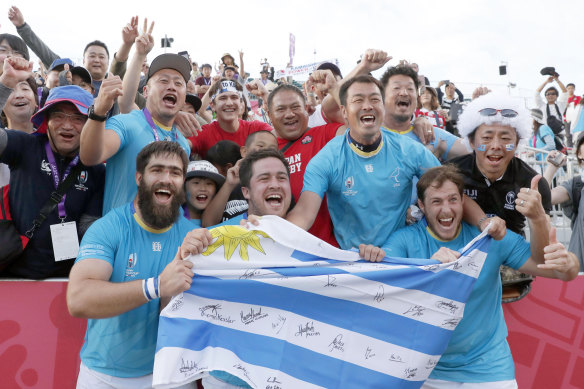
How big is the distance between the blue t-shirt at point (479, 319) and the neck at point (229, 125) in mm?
2755

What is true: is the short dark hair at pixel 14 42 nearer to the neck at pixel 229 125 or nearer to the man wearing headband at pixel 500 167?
the neck at pixel 229 125

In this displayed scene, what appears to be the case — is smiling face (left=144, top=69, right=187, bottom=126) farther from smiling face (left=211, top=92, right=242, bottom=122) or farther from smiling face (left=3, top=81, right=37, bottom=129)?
smiling face (left=3, top=81, right=37, bottom=129)

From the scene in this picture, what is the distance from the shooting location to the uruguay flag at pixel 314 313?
3104 millimetres

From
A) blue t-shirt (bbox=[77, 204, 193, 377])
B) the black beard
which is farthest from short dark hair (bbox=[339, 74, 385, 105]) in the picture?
blue t-shirt (bbox=[77, 204, 193, 377])

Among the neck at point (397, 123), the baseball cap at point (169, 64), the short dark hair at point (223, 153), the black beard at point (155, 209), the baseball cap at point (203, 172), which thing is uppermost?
the neck at point (397, 123)

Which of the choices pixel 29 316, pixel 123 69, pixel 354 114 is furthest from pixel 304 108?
pixel 29 316

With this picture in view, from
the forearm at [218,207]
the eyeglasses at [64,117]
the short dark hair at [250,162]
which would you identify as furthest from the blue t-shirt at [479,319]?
the eyeglasses at [64,117]

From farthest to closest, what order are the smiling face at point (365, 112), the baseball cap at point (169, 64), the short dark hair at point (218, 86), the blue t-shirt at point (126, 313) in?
the short dark hair at point (218, 86)
the baseball cap at point (169, 64)
the smiling face at point (365, 112)
the blue t-shirt at point (126, 313)

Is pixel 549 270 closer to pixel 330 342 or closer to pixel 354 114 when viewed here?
pixel 330 342

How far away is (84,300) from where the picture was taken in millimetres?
2912

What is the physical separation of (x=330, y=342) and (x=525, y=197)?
1.72m

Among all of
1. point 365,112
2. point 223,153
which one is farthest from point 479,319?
point 223,153

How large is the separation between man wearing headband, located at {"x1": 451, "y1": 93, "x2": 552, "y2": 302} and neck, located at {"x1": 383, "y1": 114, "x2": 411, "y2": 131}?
93 centimetres

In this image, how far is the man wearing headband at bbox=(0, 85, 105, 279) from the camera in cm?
381
